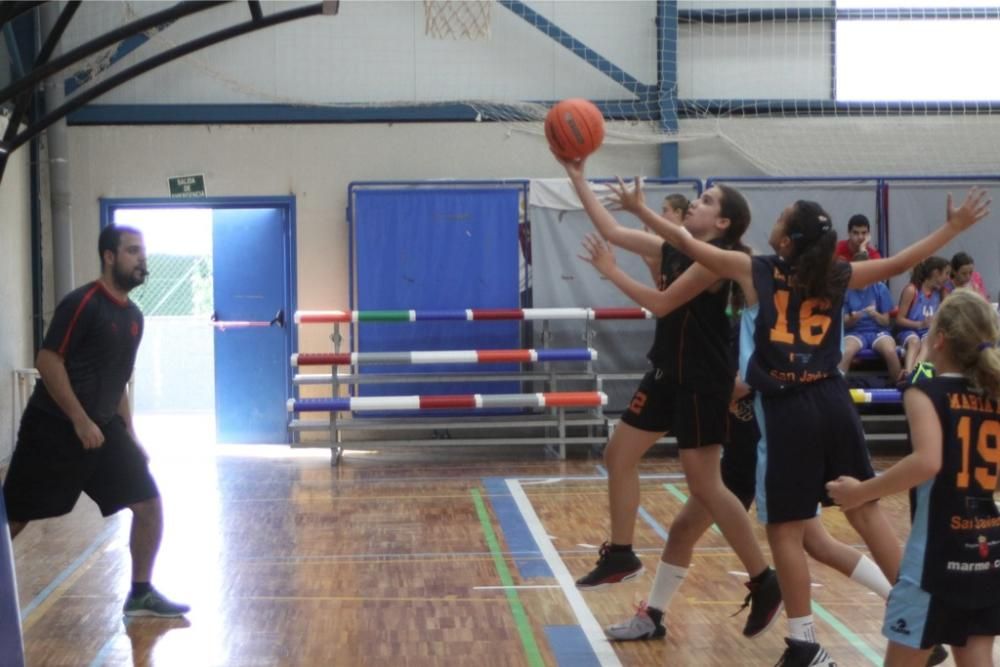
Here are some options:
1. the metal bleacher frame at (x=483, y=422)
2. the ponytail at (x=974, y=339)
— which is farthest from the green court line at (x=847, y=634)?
the metal bleacher frame at (x=483, y=422)

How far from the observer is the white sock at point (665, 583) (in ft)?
17.5

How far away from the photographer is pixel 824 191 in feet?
41.1

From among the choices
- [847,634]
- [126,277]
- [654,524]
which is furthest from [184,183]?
[847,634]

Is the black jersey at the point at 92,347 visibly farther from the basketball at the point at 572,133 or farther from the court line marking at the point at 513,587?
the basketball at the point at 572,133

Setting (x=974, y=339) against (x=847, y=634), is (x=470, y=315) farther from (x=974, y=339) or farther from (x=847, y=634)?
(x=974, y=339)

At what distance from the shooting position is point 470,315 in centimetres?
1172

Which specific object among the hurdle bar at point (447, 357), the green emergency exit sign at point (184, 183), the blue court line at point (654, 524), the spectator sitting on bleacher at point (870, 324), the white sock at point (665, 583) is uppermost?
the green emergency exit sign at point (184, 183)

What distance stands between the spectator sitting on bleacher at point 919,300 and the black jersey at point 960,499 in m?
7.97

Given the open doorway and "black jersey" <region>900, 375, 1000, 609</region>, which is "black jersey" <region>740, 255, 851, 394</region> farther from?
the open doorway

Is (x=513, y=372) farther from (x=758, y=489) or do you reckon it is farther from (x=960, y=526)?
(x=960, y=526)

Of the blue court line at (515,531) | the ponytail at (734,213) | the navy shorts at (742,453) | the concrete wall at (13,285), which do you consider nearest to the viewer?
the ponytail at (734,213)

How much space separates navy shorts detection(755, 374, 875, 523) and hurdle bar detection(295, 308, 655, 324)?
7.23 m

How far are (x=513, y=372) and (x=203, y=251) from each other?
6320mm

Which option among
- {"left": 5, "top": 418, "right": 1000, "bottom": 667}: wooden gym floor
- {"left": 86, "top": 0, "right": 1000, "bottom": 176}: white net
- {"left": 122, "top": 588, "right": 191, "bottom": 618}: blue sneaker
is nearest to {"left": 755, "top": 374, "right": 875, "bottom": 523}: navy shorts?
{"left": 5, "top": 418, "right": 1000, "bottom": 667}: wooden gym floor
